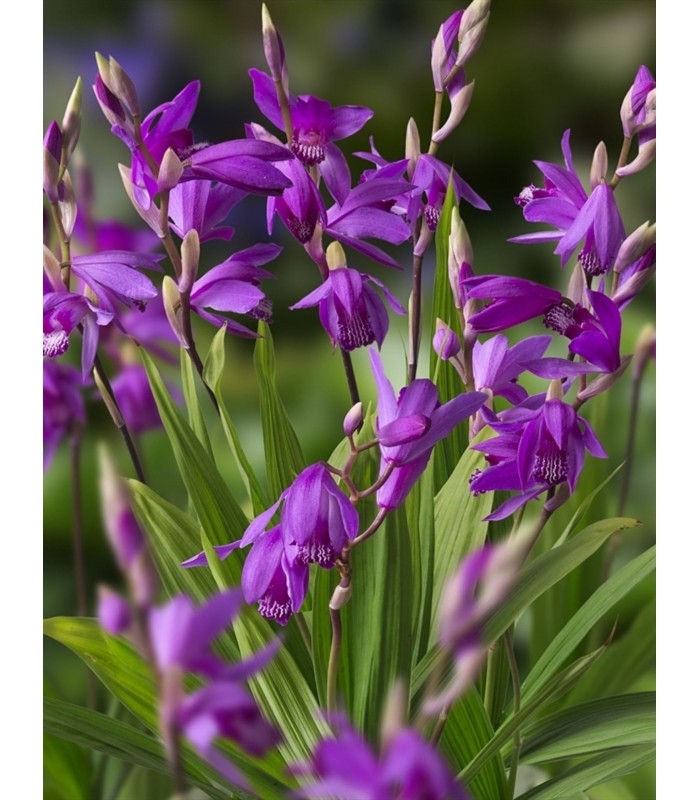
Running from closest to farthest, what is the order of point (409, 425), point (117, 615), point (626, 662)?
point (117, 615), point (409, 425), point (626, 662)

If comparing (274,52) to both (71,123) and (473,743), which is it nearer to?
(71,123)

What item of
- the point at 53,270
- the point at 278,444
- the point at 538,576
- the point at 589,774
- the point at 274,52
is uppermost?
the point at 274,52

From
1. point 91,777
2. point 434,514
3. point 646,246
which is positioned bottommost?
point 91,777

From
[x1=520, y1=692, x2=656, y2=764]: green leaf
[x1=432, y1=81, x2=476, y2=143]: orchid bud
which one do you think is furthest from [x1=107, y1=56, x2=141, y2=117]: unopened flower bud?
[x1=520, y1=692, x2=656, y2=764]: green leaf

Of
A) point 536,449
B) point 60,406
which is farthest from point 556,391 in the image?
point 60,406

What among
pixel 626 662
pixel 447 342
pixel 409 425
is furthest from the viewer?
pixel 626 662

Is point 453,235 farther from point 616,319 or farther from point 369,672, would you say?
point 369,672

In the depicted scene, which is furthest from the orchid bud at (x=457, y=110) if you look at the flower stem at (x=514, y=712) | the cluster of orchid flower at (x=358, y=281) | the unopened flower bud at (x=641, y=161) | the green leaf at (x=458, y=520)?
the flower stem at (x=514, y=712)
